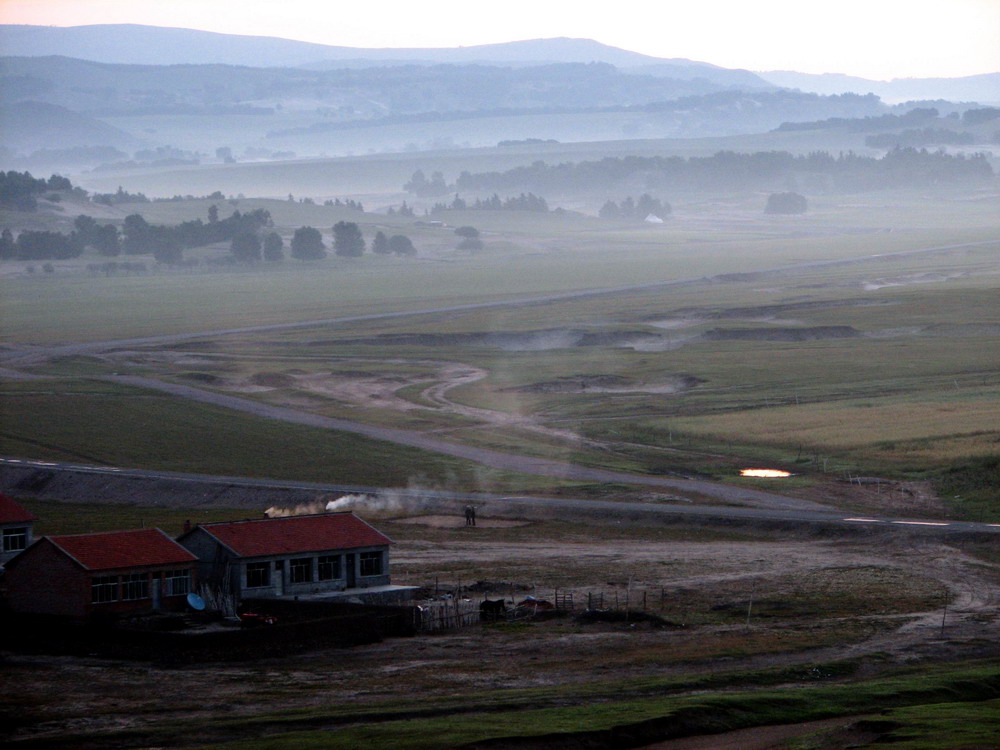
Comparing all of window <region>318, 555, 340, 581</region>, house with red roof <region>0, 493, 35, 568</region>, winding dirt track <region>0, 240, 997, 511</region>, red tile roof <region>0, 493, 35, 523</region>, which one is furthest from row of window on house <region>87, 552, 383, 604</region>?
winding dirt track <region>0, 240, 997, 511</region>

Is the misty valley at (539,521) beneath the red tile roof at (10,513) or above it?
beneath

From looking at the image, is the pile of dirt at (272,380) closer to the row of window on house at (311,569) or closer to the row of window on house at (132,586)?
the row of window on house at (311,569)

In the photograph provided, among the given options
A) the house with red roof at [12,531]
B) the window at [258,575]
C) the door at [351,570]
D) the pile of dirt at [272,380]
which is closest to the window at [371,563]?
Answer: the door at [351,570]

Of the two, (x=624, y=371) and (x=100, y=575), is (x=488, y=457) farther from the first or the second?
(x=100, y=575)

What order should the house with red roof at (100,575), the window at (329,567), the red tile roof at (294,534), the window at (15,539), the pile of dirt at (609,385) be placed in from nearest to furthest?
the house with red roof at (100,575)
the red tile roof at (294,534)
the window at (329,567)
the window at (15,539)
the pile of dirt at (609,385)

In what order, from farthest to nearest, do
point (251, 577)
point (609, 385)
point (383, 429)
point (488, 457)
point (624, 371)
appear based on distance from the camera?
1. point (624, 371)
2. point (609, 385)
3. point (383, 429)
4. point (488, 457)
5. point (251, 577)

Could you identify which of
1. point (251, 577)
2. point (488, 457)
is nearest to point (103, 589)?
point (251, 577)
